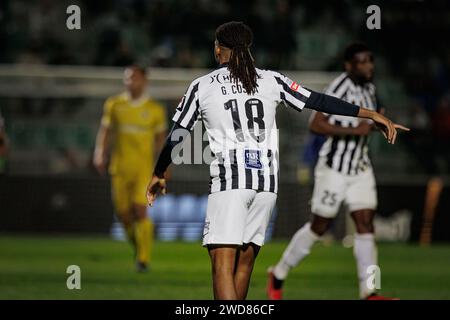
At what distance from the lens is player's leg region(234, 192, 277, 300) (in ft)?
23.4

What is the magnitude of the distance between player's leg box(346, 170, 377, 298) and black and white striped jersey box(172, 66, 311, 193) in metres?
3.08

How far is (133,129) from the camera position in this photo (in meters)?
14.8

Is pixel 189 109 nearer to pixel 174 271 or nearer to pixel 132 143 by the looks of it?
pixel 174 271

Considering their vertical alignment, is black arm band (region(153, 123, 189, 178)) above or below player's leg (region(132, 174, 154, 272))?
below

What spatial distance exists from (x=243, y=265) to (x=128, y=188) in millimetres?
7378

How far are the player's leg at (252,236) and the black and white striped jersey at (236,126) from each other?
0.08 m

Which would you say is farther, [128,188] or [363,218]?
[128,188]

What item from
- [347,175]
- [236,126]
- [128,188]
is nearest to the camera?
[236,126]

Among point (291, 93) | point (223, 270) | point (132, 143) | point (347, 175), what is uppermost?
point (132, 143)

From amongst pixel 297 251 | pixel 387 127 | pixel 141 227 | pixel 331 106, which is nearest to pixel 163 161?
pixel 331 106

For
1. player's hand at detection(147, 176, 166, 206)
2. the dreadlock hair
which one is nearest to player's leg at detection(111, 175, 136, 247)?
player's hand at detection(147, 176, 166, 206)

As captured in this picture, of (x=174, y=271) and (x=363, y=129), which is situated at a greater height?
(x=363, y=129)

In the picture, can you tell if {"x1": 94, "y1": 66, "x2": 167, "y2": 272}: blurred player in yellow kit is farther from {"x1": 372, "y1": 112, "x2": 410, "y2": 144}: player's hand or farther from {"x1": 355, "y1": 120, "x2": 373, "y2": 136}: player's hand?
{"x1": 372, "y1": 112, "x2": 410, "y2": 144}: player's hand

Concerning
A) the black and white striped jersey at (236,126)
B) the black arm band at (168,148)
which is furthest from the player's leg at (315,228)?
the black arm band at (168,148)
